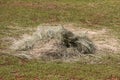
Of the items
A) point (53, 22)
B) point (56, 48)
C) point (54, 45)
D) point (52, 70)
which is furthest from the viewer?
point (53, 22)

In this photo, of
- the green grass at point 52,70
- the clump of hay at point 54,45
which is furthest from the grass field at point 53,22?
the clump of hay at point 54,45

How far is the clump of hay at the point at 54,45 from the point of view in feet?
38.5

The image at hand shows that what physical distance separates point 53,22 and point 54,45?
4.76m

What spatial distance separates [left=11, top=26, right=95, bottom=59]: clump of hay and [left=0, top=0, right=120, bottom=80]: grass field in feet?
1.89

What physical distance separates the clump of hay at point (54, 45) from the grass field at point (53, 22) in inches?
22.7

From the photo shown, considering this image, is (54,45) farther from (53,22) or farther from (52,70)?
(53,22)

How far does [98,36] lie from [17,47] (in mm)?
3342

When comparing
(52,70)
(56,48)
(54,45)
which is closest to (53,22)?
(54,45)

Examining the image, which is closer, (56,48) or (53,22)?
(56,48)

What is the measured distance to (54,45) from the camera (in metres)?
12.0

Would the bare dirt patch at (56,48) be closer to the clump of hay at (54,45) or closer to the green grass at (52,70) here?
the clump of hay at (54,45)

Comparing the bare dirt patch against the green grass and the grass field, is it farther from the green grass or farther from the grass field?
the green grass

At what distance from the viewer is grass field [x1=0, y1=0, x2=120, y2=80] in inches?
400

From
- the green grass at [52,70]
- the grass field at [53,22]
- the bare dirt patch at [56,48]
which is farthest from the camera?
the bare dirt patch at [56,48]
